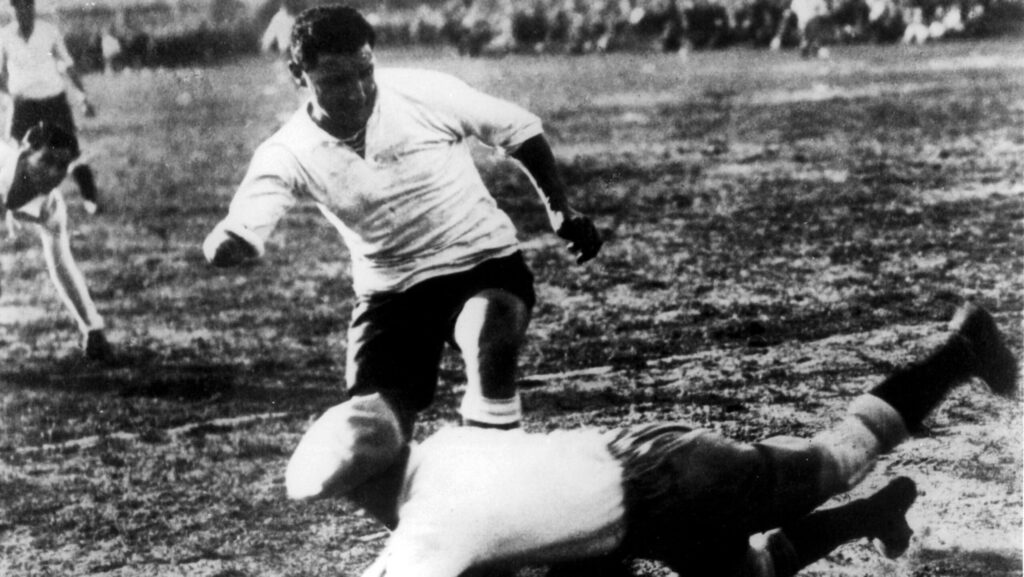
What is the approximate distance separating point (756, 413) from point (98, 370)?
7.75 ft

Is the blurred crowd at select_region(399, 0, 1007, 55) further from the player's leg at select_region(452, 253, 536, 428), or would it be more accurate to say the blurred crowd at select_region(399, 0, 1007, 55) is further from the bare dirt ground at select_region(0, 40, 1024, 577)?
the player's leg at select_region(452, 253, 536, 428)

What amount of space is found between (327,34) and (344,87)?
0.13 meters

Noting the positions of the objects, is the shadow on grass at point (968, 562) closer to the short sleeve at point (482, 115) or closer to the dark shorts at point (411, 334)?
the dark shorts at point (411, 334)

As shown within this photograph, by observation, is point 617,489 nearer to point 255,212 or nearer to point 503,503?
point 503,503

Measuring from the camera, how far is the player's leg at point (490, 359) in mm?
3066

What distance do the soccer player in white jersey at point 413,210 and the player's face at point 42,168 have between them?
4.58 ft

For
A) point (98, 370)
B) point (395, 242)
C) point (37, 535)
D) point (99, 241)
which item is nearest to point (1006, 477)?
point (395, 242)

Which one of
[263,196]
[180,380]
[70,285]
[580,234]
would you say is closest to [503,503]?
[580,234]

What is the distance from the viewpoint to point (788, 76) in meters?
8.27

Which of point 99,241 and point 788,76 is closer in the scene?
point 99,241

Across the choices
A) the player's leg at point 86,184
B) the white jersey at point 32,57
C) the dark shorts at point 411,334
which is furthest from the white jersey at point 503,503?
the player's leg at point 86,184

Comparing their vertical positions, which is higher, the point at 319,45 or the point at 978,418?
the point at 319,45

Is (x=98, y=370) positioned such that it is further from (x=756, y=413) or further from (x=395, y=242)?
(x=756, y=413)

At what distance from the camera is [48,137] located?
4566mm
